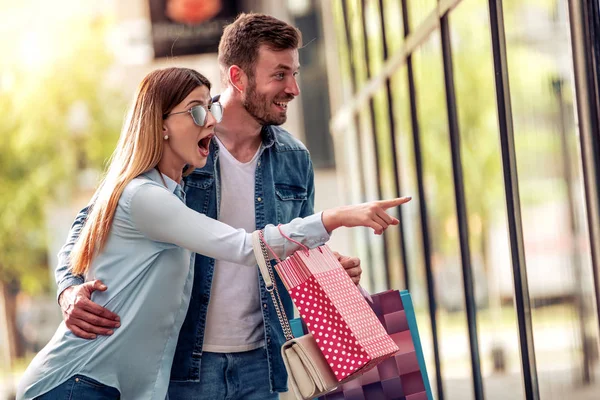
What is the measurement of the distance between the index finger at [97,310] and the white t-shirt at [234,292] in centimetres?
57

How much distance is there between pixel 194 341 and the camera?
313cm

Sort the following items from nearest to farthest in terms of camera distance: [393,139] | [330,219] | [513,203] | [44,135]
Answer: [330,219] → [513,203] → [393,139] → [44,135]

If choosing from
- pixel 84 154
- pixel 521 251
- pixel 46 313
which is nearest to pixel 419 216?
pixel 521 251

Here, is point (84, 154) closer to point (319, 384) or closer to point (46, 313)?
point (46, 313)

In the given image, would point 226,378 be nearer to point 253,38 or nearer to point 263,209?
point 263,209

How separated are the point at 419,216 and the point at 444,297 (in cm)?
70

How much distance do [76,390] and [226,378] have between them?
68 cm

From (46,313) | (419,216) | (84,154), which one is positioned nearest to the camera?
(419,216)

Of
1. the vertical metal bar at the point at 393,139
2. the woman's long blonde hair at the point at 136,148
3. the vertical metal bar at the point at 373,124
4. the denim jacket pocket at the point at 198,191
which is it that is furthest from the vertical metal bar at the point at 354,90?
the woman's long blonde hair at the point at 136,148

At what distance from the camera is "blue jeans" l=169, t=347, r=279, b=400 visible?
3.16 m

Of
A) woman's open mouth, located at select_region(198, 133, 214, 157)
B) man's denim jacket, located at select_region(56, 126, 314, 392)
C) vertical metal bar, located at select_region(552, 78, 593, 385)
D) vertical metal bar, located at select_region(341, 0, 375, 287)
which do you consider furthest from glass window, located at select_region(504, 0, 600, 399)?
vertical metal bar, located at select_region(341, 0, 375, 287)

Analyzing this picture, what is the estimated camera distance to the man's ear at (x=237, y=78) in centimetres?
338

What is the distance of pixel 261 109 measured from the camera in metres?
3.30

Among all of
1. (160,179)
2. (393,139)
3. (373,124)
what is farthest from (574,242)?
(373,124)
